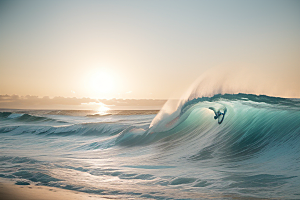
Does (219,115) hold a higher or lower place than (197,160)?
higher

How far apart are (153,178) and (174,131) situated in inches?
199

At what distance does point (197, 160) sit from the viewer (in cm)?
589

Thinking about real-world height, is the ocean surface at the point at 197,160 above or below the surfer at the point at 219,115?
below

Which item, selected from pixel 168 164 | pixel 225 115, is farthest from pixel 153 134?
pixel 168 164

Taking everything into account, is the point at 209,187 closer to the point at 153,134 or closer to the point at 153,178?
the point at 153,178

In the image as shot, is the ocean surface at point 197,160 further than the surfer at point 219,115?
No

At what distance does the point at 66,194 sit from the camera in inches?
138

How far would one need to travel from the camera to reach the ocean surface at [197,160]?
3.72m

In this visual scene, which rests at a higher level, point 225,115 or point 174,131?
point 225,115

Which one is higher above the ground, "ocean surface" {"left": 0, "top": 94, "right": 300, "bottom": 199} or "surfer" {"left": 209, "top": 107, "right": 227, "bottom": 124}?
"surfer" {"left": 209, "top": 107, "right": 227, "bottom": 124}

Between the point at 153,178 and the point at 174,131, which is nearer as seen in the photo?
the point at 153,178

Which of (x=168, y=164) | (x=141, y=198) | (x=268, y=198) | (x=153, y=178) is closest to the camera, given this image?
(x=268, y=198)

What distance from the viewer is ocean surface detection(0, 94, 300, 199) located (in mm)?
3725

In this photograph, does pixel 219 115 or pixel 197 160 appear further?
pixel 219 115
